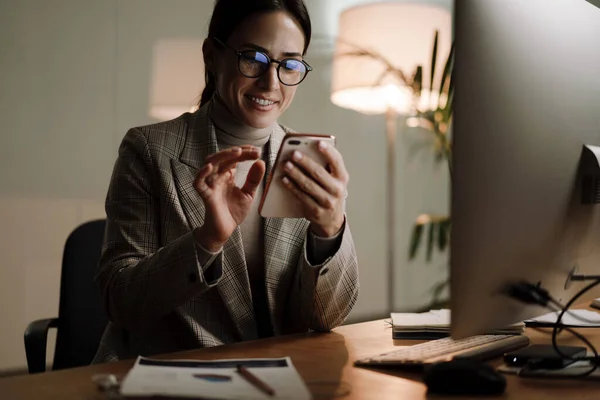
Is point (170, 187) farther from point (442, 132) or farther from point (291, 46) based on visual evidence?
point (442, 132)

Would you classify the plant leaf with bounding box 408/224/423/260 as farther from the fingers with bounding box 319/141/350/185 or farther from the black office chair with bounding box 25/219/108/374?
the fingers with bounding box 319/141/350/185

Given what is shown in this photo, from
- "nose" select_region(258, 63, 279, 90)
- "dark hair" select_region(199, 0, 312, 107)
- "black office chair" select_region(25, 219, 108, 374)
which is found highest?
"dark hair" select_region(199, 0, 312, 107)

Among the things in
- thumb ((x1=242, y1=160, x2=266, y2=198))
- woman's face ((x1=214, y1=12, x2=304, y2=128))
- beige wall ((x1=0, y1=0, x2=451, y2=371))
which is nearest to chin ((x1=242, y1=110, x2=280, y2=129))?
woman's face ((x1=214, y1=12, x2=304, y2=128))

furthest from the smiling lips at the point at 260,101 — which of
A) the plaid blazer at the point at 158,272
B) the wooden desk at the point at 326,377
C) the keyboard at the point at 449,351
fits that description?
the keyboard at the point at 449,351

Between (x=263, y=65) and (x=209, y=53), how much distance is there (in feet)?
0.57

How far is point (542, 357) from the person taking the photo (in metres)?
0.95

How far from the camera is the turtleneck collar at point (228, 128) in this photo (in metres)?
1.52

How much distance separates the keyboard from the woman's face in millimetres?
631

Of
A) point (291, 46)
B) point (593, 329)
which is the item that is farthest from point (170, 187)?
point (593, 329)

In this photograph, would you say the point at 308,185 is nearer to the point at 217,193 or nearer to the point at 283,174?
the point at 283,174

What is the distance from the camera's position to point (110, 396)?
781 millimetres

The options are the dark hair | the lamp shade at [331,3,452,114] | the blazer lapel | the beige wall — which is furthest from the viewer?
the lamp shade at [331,3,452,114]

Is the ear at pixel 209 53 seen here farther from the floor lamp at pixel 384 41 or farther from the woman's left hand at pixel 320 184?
the floor lamp at pixel 384 41

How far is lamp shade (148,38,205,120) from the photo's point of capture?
297cm
